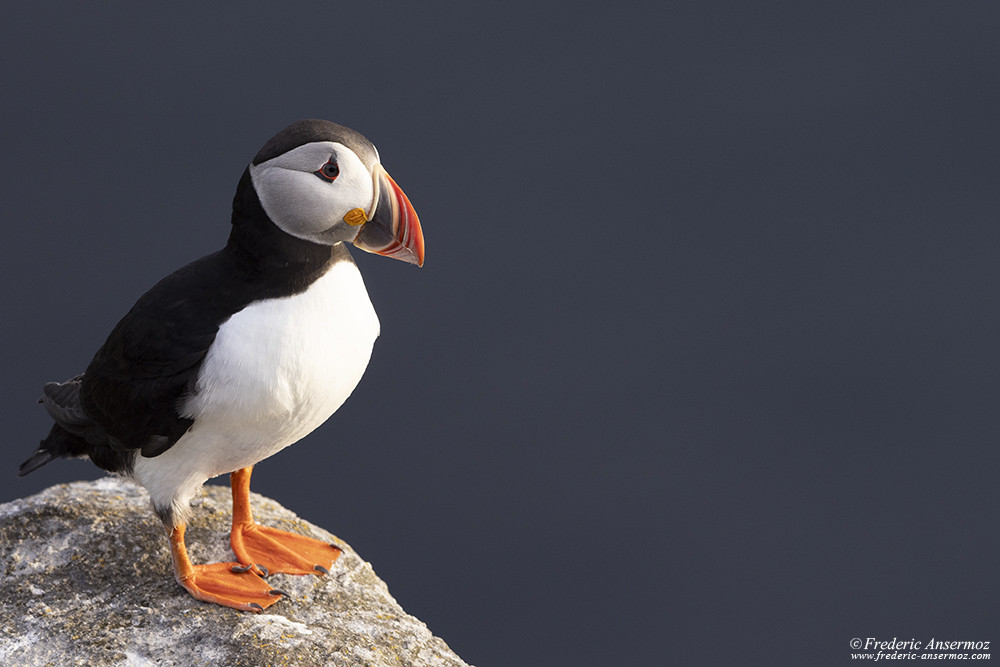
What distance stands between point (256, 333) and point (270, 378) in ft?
0.43

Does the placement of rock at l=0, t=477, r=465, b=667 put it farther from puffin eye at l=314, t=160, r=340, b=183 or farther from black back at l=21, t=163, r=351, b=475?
puffin eye at l=314, t=160, r=340, b=183

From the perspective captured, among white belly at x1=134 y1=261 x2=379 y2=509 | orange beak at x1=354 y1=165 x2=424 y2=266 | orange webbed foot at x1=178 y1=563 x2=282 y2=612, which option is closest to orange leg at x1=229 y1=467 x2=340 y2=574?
orange webbed foot at x1=178 y1=563 x2=282 y2=612

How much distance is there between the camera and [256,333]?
3.40 m

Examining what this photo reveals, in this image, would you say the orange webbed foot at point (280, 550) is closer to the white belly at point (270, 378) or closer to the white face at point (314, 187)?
the white belly at point (270, 378)

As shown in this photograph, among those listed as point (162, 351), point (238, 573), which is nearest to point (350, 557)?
point (238, 573)

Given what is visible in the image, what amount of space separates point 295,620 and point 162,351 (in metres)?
0.93

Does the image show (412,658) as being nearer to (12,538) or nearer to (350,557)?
(350,557)

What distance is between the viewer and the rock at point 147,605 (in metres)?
3.50

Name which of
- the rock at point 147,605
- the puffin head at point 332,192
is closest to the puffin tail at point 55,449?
the rock at point 147,605

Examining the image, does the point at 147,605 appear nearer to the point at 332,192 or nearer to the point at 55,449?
the point at 55,449

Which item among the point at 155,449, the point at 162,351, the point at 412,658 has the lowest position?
the point at 412,658

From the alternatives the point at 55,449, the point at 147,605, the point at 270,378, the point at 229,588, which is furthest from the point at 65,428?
the point at 270,378

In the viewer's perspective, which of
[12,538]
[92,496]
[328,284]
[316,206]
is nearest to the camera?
[316,206]

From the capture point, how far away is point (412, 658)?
3.66 metres
